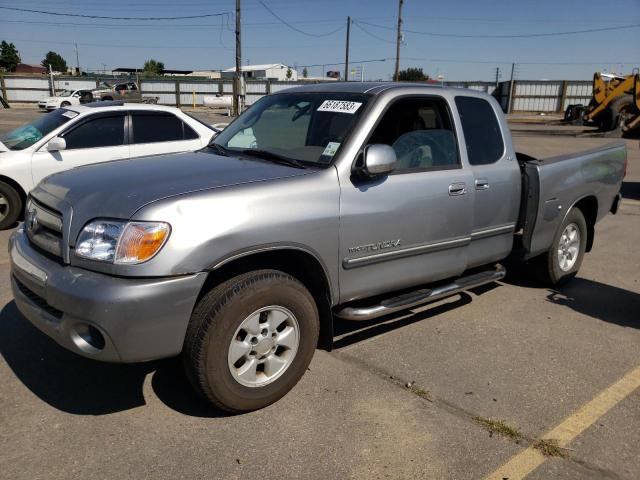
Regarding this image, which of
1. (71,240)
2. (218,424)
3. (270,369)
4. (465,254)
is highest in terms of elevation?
(71,240)

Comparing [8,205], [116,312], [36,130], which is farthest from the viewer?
[36,130]

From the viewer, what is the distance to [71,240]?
287 centimetres

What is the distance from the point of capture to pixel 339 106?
12.7 ft

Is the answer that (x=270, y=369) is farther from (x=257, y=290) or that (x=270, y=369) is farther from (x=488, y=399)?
(x=488, y=399)

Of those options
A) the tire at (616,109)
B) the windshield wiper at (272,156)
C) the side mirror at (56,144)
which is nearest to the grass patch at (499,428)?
the windshield wiper at (272,156)

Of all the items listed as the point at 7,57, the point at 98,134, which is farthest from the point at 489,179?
the point at 7,57

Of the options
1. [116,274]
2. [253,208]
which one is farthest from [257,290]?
[116,274]

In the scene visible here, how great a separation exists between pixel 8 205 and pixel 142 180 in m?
4.95

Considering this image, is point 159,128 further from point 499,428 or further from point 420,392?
point 499,428

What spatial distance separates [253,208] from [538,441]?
77.8 inches

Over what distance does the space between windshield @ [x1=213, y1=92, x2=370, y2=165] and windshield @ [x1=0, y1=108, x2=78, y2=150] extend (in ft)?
12.8

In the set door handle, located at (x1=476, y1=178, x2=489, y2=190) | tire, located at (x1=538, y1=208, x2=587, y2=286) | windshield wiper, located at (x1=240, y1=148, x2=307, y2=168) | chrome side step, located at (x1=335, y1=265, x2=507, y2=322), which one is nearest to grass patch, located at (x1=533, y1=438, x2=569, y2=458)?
chrome side step, located at (x1=335, y1=265, x2=507, y2=322)

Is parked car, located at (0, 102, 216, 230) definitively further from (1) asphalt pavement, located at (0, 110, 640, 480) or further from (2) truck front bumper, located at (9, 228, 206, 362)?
(2) truck front bumper, located at (9, 228, 206, 362)

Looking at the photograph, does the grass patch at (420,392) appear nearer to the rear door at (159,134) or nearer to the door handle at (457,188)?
the door handle at (457,188)
